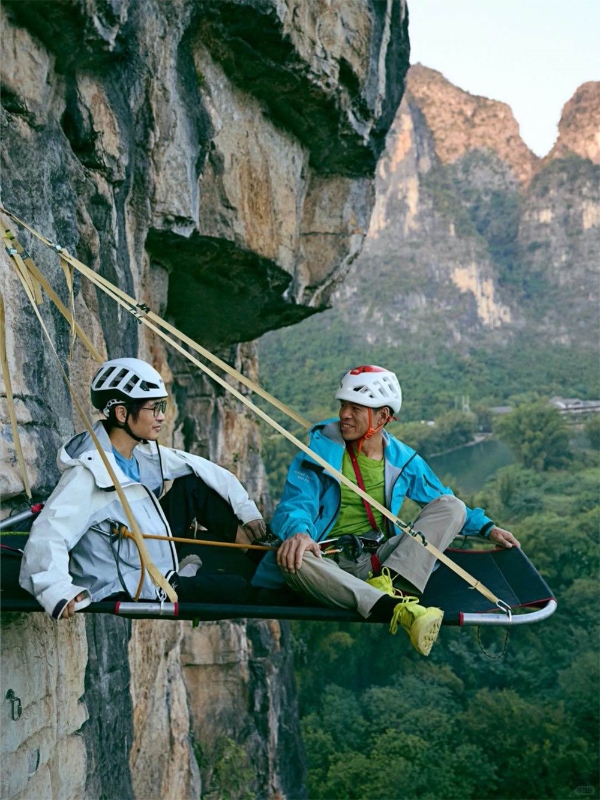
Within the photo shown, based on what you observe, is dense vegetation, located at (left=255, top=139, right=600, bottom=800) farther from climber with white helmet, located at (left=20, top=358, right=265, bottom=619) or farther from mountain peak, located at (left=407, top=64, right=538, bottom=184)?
climber with white helmet, located at (left=20, top=358, right=265, bottom=619)

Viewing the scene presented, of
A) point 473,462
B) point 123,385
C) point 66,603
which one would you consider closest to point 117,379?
point 123,385

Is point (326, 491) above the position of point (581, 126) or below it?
below

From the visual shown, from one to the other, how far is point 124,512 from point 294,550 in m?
0.75

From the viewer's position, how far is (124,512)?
13.3ft

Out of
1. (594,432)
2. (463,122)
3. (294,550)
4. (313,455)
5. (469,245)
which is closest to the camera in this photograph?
(294,550)

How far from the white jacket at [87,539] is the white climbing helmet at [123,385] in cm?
15

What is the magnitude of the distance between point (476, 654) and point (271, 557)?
2316 centimetres

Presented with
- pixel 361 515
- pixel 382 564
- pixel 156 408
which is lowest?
pixel 382 564

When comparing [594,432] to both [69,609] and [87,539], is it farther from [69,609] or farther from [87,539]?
[69,609]

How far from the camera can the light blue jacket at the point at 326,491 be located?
451cm

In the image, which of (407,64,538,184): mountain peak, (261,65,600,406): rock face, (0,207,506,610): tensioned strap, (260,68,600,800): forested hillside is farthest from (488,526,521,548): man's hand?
(407,64,538,184): mountain peak

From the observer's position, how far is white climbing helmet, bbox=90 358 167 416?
425 cm

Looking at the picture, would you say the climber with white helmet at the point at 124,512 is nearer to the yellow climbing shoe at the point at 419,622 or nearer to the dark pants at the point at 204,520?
the dark pants at the point at 204,520

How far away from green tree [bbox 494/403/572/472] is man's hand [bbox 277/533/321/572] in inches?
1856
